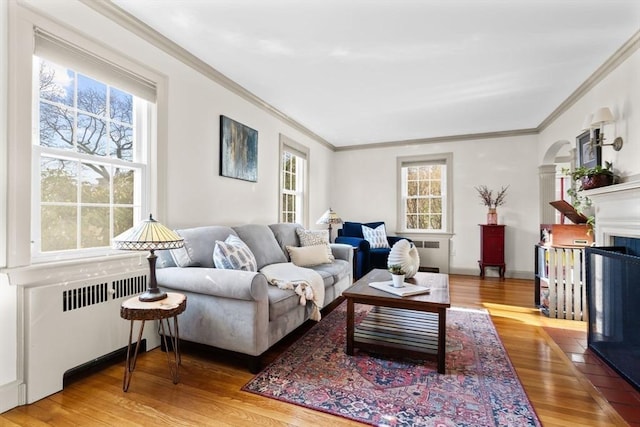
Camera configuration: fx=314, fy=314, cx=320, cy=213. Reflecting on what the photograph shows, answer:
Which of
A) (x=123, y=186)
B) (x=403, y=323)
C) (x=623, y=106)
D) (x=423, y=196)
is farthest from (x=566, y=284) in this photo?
(x=123, y=186)

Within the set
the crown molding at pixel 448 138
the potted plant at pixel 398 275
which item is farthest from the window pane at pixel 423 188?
the potted plant at pixel 398 275

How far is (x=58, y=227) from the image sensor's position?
2.00 m

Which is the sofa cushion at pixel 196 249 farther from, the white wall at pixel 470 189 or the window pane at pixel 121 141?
the white wall at pixel 470 189

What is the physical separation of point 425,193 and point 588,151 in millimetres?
2788

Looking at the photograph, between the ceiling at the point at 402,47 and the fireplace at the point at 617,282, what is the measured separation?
4.16ft

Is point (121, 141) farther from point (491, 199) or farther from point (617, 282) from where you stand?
point (491, 199)

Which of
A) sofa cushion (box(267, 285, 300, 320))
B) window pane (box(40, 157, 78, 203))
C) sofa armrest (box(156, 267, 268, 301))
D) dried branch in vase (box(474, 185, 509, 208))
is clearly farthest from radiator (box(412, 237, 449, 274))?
window pane (box(40, 157, 78, 203))

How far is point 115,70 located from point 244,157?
1.57 m

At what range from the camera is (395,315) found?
9.80ft

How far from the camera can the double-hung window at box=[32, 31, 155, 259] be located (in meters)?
1.91

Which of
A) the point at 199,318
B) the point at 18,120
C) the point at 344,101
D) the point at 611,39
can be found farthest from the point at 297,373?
the point at 611,39

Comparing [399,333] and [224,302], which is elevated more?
[224,302]

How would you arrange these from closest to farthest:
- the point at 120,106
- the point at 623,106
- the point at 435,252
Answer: the point at 120,106
the point at 623,106
the point at 435,252

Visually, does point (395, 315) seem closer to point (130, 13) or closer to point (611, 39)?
point (611, 39)
